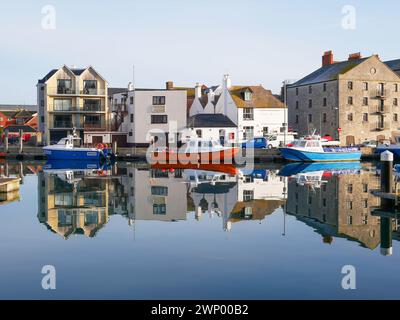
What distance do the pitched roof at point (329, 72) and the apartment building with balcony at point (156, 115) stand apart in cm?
2039

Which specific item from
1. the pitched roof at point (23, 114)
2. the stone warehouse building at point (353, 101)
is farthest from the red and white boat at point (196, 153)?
the pitched roof at point (23, 114)

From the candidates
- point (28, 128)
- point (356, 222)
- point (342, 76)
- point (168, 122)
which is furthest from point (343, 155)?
point (28, 128)

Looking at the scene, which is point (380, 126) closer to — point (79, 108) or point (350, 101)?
point (350, 101)

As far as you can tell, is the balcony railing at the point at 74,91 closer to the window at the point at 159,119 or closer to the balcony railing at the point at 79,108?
the balcony railing at the point at 79,108

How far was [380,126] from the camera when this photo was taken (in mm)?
75875

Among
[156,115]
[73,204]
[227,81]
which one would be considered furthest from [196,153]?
[73,204]

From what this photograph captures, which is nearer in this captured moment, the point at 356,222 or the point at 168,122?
the point at 356,222

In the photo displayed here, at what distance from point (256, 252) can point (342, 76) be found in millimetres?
61355

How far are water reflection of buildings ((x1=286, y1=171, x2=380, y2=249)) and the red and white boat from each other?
1587 cm

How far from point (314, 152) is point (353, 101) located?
64.9 ft

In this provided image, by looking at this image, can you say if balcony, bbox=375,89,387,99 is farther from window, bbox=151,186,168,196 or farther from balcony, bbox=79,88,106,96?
window, bbox=151,186,168,196
